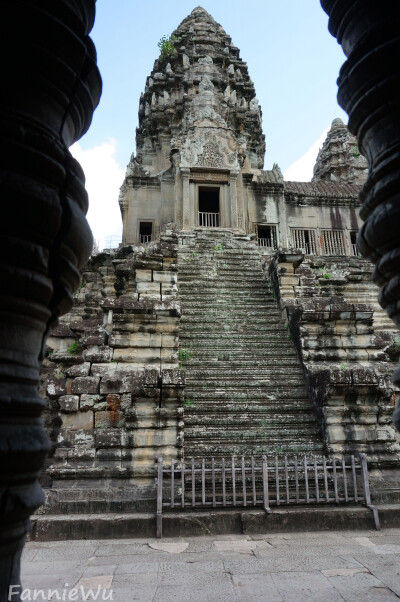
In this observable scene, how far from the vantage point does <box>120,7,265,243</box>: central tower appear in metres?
19.8

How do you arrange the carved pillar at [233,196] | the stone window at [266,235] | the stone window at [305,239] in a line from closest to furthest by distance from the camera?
the carved pillar at [233,196] → the stone window at [266,235] → the stone window at [305,239]

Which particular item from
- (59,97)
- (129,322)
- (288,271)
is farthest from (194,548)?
(288,271)

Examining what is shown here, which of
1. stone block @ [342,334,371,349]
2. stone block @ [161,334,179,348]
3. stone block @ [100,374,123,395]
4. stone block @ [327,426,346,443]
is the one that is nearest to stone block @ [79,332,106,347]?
stone block @ [100,374,123,395]

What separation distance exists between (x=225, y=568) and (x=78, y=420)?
339cm

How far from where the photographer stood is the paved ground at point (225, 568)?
3.55 meters

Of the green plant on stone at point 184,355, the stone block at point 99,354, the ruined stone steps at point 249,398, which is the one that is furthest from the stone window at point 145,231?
the ruined stone steps at point 249,398

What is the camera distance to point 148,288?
8609 millimetres

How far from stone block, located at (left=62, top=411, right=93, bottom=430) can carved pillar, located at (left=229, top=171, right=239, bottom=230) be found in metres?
13.8

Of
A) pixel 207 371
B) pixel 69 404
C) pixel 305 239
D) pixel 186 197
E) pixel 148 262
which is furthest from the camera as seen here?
pixel 305 239

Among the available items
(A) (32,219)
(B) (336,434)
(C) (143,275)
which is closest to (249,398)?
(B) (336,434)

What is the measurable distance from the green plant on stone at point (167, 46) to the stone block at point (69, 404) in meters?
25.8

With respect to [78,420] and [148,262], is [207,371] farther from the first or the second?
[78,420]

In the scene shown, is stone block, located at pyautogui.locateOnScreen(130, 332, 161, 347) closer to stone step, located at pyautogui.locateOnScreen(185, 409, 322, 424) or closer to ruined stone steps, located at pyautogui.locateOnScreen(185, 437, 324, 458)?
stone step, located at pyautogui.locateOnScreen(185, 409, 322, 424)

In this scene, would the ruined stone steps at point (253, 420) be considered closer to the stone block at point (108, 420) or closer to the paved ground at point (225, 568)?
the stone block at point (108, 420)
